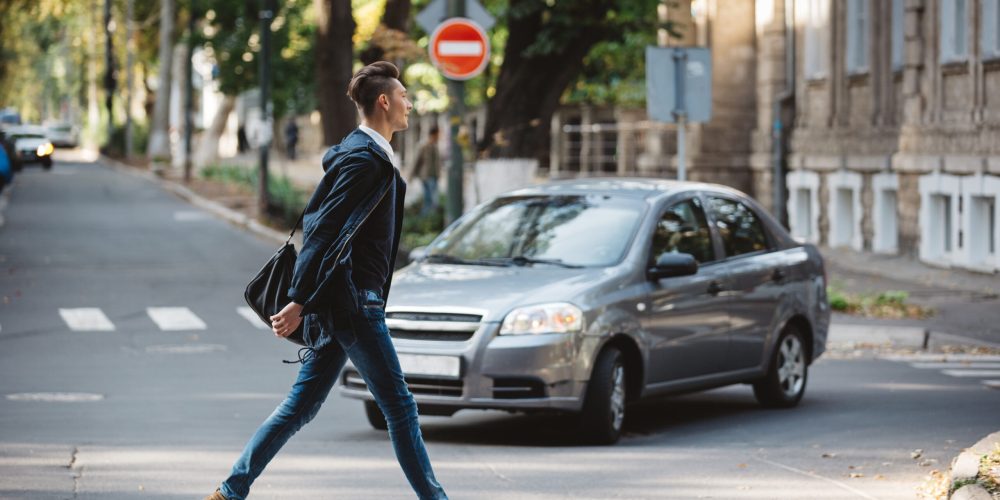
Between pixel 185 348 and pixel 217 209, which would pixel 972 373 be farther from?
pixel 217 209

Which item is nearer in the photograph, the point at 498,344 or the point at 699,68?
the point at 498,344

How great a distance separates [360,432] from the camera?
36.4 feet

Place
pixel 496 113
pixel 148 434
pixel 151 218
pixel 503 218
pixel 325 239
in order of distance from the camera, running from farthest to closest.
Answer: pixel 151 218 → pixel 496 113 → pixel 503 218 → pixel 148 434 → pixel 325 239

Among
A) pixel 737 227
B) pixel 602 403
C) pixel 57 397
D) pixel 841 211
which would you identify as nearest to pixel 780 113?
pixel 841 211

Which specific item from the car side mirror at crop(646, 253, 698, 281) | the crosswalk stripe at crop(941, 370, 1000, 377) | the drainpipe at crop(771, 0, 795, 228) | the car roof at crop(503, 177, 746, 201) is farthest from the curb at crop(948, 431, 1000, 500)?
the drainpipe at crop(771, 0, 795, 228)

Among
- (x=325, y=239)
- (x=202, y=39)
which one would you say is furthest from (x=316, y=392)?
(x=202, y=39)

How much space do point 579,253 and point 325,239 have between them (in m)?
4.40

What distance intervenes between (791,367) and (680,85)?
675 cm

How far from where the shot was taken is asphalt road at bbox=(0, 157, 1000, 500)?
8.96m

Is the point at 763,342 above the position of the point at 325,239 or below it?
below

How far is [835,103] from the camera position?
29.7 meters

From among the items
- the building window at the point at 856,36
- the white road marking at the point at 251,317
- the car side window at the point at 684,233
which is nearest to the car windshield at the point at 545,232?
the car side window at the point at 684,233

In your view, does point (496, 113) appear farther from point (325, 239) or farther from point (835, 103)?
point (325, 239)

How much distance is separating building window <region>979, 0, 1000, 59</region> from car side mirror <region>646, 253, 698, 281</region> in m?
13.5
